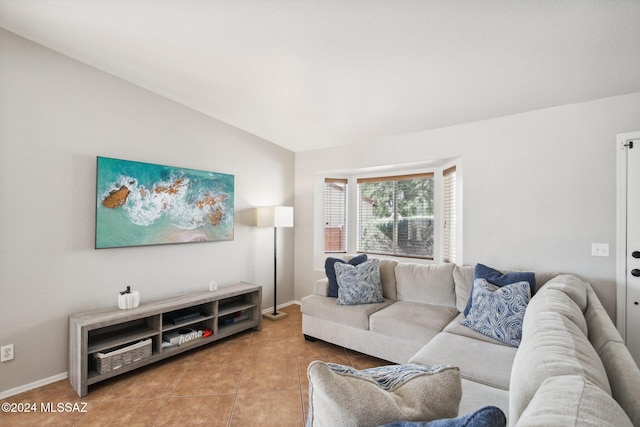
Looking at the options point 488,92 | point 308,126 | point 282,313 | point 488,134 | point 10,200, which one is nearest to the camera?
point 10,200

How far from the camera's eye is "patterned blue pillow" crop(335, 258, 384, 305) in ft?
10.3

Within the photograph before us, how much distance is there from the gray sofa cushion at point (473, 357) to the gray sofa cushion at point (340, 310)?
0.75m

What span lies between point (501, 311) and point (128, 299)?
121 inches

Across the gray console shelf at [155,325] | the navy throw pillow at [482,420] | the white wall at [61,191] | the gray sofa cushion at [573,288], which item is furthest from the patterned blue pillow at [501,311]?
the white wall at [61,191]

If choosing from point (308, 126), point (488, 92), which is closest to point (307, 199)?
point (308, 126)

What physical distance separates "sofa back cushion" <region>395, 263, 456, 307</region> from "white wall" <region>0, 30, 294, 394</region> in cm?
228

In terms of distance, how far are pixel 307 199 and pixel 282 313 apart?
1664 millimetres

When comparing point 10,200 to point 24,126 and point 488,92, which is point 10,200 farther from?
point 488,92

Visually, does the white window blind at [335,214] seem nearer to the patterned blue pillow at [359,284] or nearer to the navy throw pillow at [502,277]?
the patterned blue pillow at [359,284]

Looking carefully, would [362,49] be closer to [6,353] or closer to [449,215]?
[449,215]

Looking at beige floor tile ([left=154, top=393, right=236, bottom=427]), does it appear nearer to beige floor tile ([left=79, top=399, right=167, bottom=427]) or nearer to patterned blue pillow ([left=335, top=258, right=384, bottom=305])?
beige floor tile ([left=79, top=399, right=167, bottom=427])

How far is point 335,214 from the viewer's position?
460 cm

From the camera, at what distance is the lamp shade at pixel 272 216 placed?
3.90 m

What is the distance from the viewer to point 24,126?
7.71 feet
